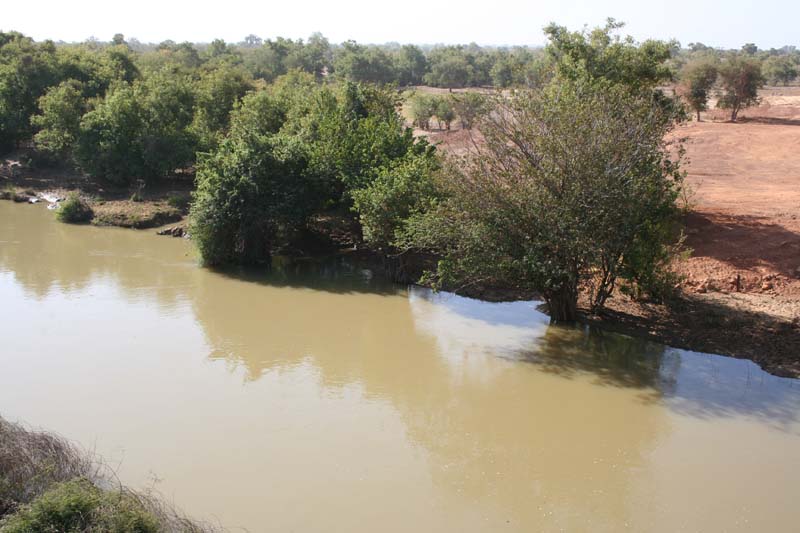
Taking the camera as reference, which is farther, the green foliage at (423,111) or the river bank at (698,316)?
the green foliage at (423,111)

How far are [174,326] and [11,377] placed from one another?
3782mm

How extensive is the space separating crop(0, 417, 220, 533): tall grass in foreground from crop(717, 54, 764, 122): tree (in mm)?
42670

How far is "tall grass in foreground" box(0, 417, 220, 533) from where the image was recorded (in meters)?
7.51

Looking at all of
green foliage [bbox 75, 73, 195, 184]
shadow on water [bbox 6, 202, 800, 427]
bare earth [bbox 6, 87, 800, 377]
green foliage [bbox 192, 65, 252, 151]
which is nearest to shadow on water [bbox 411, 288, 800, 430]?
shadow on water [bbox 6, 202, 800, 427]

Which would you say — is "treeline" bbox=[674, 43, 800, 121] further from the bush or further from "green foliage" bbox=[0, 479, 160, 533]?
"green foliage" bbox=[0, 479, 160, 533]

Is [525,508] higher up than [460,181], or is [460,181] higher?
[460,181]

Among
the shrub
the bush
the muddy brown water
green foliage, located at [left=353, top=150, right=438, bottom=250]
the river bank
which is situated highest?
green foliage, located at [left=353, top=150, right=438, bottom=250]

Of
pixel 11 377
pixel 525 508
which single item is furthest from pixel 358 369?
pixel 11 377

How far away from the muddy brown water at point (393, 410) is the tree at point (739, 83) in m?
32.3

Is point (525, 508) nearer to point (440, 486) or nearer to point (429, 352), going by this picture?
point (440, 486)

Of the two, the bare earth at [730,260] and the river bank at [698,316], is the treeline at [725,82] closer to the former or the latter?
the bare earth at [730,260]

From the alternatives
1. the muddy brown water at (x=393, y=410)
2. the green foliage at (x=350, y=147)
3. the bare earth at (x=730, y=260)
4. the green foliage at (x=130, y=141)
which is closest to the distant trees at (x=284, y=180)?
the green foliage at (x=350, y=147)

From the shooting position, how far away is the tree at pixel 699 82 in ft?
138

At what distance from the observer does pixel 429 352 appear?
49.2 ft
